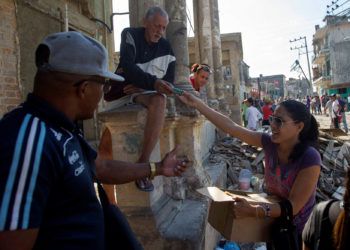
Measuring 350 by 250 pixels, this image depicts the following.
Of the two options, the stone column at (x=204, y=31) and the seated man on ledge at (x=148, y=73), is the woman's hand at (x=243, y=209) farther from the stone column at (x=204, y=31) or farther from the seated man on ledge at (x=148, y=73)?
the stone column at (x=204, y=31)

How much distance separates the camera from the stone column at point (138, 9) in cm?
403

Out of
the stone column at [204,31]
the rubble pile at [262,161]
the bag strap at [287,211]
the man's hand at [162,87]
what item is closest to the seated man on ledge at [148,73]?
Result: the man's hand at [162,87]

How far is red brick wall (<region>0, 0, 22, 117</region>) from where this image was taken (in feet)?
18.7

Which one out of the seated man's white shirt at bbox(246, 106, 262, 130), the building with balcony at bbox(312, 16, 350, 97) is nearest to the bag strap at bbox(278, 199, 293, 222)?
the seated man's white shirt at bbox(246, 106, 262, 130)

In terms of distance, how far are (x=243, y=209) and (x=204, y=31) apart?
28.5ft

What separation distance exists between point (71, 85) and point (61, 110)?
0.11 m

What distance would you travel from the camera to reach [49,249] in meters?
1.28

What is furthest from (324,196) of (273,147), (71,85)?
(71,85)

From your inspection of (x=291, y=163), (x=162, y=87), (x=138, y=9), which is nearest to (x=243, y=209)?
(x=291, y=163)

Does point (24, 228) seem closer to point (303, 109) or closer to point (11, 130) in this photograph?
point (11, 130)

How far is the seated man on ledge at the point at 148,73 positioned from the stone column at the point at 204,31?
6.87 m

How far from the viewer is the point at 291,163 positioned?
8.84 ft

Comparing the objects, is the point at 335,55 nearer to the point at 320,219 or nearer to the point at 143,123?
the point at 143,123

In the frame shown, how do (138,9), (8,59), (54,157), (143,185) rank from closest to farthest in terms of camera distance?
(54,157) → (143,185) → (138,9) → (8,59)
